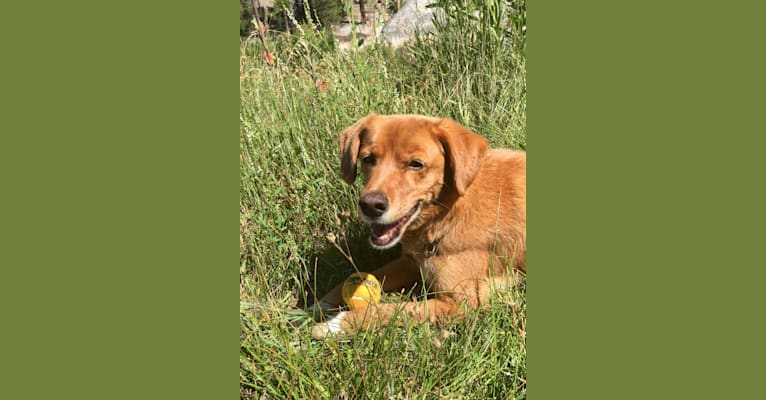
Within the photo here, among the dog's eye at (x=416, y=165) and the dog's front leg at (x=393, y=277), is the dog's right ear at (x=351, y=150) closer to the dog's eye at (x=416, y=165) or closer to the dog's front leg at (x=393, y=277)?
the dog's eye at (x=416, y=165)

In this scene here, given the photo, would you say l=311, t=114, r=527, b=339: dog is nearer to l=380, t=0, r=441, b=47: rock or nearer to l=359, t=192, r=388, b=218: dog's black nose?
l=359, t=192, r=388, b=218: dog's black nose

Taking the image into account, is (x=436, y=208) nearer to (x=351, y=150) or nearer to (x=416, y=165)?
(x=416, y=165)

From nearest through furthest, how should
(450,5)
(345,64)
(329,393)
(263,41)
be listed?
(329,393), (263,41), (450,5), (345,64)

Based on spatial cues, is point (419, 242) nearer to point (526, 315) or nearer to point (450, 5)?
point (526, 315)

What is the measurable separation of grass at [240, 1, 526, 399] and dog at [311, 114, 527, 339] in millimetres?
177

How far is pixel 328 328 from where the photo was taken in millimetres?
3113

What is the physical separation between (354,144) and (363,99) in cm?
72

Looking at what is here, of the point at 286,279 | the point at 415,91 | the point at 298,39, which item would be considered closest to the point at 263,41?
the point at 298,39

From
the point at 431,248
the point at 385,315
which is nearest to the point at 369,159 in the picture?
the point at 431,248

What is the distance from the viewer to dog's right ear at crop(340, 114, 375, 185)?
141 inches

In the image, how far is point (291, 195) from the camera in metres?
3.85

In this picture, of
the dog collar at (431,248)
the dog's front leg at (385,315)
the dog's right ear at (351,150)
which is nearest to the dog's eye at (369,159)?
the dog's right ear at (351,150)

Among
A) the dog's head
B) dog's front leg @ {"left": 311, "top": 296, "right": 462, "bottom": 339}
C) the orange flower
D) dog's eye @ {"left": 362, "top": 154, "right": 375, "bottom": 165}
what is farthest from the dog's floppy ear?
the orange flower

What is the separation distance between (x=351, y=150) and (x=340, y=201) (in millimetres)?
487
